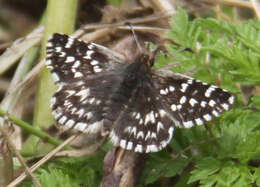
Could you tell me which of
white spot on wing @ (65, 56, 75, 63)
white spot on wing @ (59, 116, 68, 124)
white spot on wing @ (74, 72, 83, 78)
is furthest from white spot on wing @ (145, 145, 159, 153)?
white spot on wing @ (65, 56, 75, 63)

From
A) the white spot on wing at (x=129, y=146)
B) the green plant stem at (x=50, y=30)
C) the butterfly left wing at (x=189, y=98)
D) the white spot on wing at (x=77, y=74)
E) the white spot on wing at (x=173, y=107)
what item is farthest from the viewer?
the green plant stem at (x=50, y=30)

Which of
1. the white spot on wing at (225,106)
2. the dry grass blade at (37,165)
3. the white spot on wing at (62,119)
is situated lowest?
the dry grass blade at (37,165)

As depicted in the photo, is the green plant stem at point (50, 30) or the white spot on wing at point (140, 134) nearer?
the white spot on wing at point (140, 134)

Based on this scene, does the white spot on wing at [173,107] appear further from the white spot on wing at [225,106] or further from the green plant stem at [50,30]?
the green plant stem at [50,30]

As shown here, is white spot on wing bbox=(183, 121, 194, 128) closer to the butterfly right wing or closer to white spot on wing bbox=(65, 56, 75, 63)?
the butterfly right wing

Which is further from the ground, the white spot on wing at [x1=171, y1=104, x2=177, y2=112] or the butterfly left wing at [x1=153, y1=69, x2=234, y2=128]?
the butterfly left wing at [x1=153, y1=69, x2=234, y2=128]

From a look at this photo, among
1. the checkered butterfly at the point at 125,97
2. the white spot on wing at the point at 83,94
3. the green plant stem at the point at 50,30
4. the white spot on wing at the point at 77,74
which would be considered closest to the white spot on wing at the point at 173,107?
the checkered butterfly at the point at 125,97

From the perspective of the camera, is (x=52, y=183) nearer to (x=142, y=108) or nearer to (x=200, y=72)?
(x=142, y=108)

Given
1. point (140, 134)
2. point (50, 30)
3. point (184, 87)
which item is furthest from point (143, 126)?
point (50, 30)

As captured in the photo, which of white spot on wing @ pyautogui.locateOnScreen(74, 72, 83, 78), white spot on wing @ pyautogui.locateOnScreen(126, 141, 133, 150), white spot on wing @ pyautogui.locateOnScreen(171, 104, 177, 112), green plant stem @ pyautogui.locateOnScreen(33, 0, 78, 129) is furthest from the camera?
green plant stem @ pyautogui.locateOnScreen(33, 0, 78, 129)
